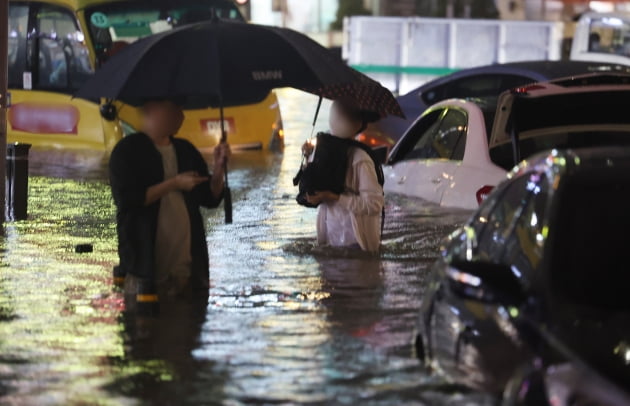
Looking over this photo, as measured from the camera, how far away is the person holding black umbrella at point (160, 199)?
880cm

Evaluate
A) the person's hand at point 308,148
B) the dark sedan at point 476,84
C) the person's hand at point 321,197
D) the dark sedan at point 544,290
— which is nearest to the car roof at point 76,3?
the dark sedan at point 476,84

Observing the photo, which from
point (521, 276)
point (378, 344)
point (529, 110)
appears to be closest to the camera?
point (521, 276)

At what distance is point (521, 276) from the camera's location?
20.1 ft

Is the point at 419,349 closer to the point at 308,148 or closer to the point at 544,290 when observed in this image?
the point at 544,290

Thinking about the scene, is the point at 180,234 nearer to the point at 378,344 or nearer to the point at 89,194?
the point at 378,344

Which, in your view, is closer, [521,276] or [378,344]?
[521,276]

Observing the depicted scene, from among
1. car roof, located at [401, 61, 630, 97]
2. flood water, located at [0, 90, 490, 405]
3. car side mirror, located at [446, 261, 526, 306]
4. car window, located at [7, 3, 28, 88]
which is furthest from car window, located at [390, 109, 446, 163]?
car window, located at [7, 3, 28, 88]

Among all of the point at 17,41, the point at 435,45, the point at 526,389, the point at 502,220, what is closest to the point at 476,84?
the point at 17,41

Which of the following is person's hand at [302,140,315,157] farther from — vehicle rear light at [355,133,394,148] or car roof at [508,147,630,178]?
vehicle rear light at [355,133,394,148]

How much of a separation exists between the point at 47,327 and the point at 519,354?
4.04 meters

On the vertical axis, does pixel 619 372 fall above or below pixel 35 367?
above

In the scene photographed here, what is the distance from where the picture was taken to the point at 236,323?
9070 mm

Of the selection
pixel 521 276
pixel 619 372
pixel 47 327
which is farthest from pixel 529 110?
pixel 619 372

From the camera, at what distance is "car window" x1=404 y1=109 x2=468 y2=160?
12164 millimetres
